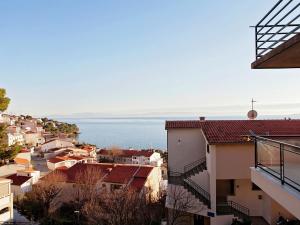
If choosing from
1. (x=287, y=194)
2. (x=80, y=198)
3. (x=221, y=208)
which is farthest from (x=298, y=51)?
(x=80, y=198)

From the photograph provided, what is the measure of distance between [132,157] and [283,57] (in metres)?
62.6

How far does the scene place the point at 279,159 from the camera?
543 cm

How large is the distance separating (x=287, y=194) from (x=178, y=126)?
14852 mm

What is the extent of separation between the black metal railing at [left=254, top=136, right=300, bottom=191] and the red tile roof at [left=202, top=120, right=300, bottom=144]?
9183 mm

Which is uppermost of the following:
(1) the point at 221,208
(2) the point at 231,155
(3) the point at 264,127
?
(3) the point at 264,127

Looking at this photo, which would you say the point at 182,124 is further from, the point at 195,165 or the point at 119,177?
the point at 119,177

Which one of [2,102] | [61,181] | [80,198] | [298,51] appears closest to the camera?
[298,51]

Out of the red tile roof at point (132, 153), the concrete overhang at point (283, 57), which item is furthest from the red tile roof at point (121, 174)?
the concrete overhang at point (283, 57)

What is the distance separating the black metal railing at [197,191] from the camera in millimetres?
16322

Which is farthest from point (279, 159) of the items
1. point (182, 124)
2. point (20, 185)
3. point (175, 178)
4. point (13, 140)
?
point (13, 140)

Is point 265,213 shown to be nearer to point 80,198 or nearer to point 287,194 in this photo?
point 287,194

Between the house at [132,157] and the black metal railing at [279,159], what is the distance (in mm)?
58682

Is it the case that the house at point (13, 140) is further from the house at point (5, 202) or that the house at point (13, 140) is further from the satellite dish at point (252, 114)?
the satellite dish at point (252, 114)

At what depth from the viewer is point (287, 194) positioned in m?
4.81
